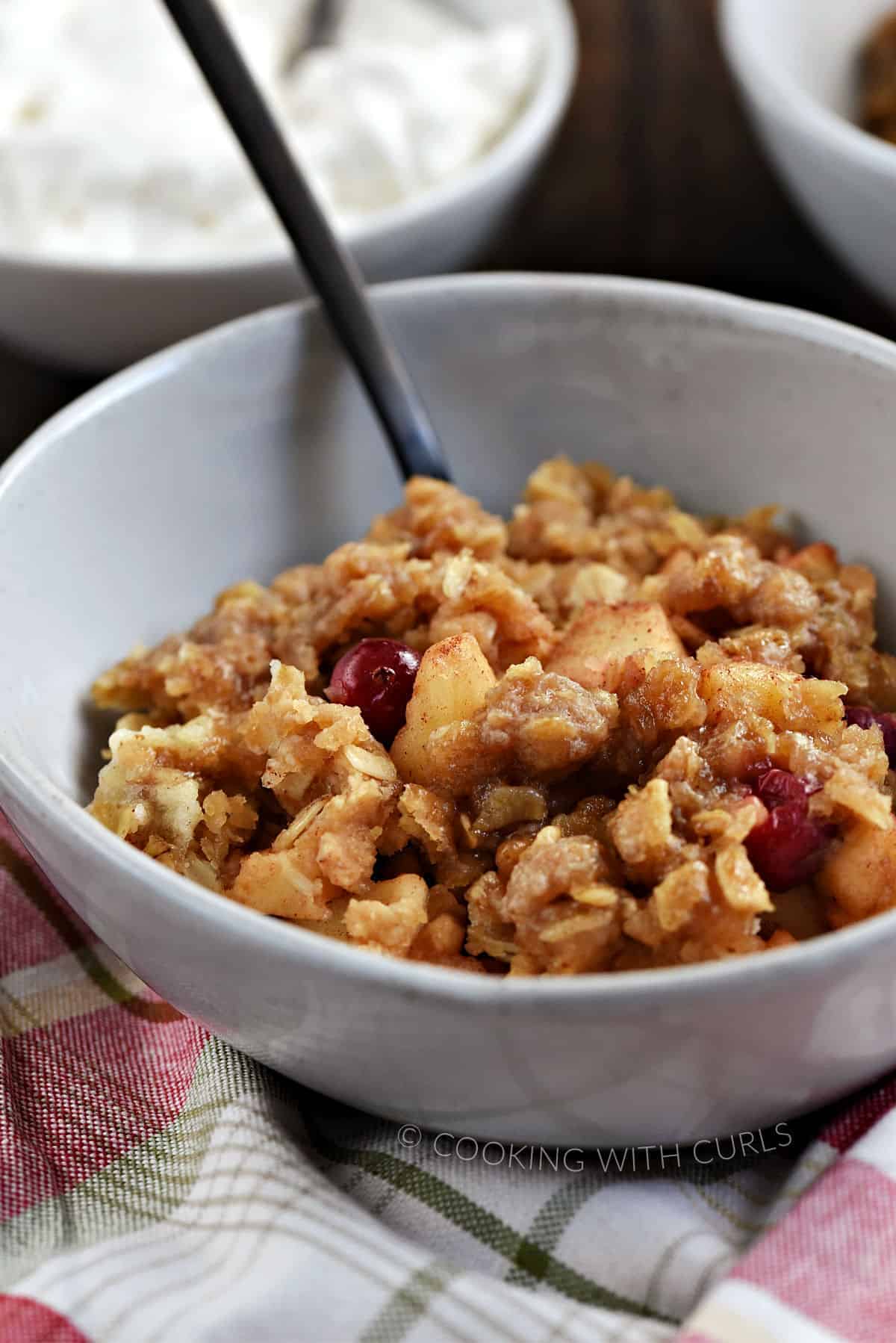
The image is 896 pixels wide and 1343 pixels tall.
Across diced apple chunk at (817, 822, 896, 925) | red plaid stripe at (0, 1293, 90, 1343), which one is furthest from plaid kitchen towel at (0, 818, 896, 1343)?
diced apple chunk at (817, 822, 896, 925)

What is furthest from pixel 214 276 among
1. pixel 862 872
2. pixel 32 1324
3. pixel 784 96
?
pixel 32 1324

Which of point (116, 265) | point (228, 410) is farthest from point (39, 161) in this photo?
point (228, 410)

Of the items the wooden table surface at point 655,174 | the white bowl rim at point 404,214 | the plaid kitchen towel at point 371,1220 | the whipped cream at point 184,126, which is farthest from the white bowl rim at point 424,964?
the wooden table surface at point 655,174

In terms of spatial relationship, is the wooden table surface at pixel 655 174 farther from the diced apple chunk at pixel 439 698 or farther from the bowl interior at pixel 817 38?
the diced apple chunk at pixel 439 698

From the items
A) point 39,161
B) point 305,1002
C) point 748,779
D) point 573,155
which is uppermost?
point 39,161

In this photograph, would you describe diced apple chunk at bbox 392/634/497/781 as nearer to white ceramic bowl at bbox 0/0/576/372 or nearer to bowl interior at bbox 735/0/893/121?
white ceramic bowl at bbox 0/0/576/372

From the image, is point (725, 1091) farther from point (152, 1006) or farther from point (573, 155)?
point (573, 155)

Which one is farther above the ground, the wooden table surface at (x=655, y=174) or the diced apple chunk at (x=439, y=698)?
the diced apple chunk at (x=439, y=698)
